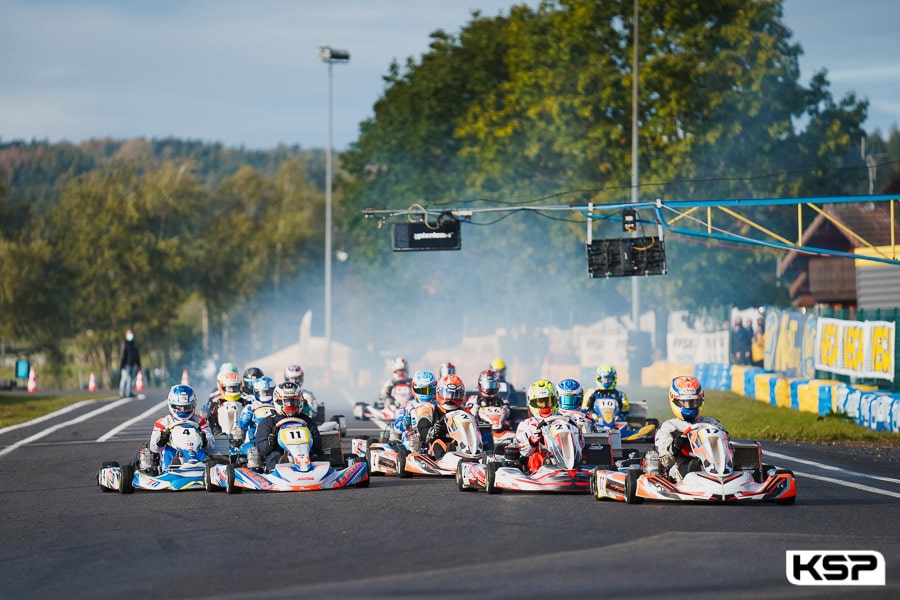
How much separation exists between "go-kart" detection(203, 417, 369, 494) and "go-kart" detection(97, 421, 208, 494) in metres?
0.20

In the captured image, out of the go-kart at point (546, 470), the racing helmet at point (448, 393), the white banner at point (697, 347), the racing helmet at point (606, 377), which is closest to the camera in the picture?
the go-kart at point (546, 470)

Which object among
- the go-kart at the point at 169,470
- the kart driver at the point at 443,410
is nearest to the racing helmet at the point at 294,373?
the kart driver at the point at 443,410

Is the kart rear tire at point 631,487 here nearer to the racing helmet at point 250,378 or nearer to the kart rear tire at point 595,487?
the kart rear tire at point 595,487

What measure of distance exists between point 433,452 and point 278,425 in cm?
242

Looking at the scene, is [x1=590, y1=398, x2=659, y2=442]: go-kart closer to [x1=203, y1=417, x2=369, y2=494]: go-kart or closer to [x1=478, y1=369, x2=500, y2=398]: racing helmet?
[x1=478, y1=369, x2=500, y2=398]: racing helmet

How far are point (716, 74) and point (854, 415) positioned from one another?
23.2 metres

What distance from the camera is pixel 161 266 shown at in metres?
74.5

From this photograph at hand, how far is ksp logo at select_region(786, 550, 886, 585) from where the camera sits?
8.80 meters

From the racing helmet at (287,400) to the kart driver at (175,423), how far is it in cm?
91

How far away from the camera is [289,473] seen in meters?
14.6

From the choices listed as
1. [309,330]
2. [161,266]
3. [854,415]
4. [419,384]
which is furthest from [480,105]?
[419,384]

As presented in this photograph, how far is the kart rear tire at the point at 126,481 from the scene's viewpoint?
1485cm

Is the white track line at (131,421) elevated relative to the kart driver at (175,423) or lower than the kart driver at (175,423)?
lower

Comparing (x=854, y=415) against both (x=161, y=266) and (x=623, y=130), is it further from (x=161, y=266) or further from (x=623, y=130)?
(x=161, y=266)
